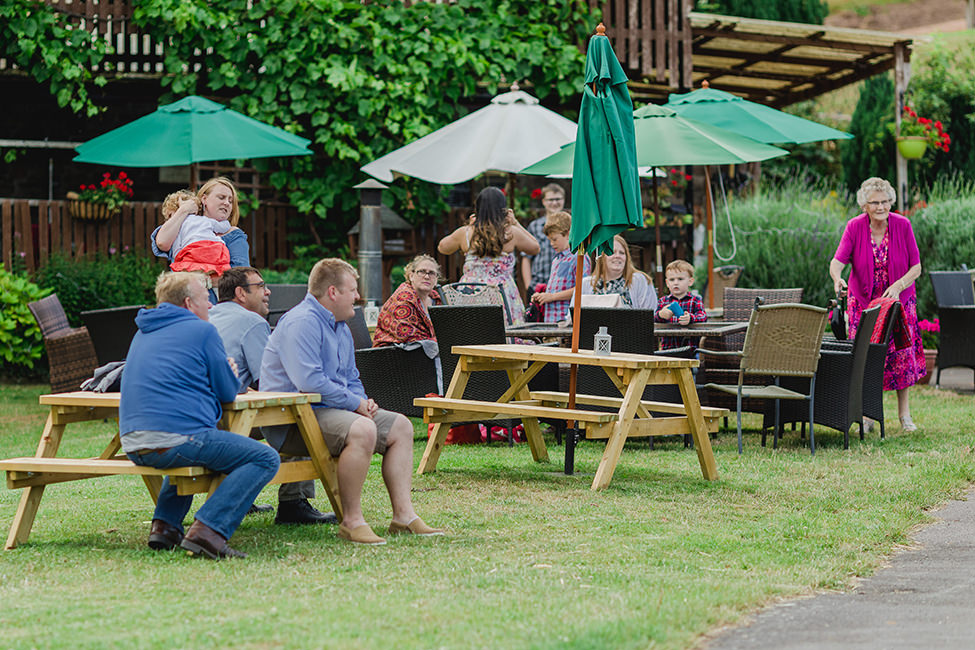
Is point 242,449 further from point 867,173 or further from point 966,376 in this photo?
point 867,173

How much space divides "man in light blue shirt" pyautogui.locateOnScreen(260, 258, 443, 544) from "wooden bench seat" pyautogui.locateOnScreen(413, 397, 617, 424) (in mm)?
1327

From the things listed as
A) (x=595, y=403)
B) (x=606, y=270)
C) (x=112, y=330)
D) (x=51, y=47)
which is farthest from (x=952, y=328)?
(x=51, y=47)

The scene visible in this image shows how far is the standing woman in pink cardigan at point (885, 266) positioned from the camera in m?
9.66

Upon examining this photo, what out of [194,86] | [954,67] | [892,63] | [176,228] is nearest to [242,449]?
[176,228]

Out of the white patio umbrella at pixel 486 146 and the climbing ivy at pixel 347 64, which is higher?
the climbing ivy at pixel 347 64

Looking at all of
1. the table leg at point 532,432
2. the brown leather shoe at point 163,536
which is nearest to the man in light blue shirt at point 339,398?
the brown leather shoe at point 163,536

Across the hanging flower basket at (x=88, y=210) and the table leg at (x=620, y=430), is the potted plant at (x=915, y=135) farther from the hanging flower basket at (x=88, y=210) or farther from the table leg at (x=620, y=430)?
the table leg at (x=620, y=430)

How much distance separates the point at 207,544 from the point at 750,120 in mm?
8274

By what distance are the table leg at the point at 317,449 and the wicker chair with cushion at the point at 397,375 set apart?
2.85 meters

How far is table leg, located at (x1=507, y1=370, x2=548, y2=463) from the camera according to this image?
8.02 meters

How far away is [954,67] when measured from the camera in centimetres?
2753

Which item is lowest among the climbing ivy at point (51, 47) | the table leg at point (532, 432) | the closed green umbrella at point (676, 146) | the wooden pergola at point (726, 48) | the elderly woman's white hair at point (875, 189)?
the table leg at point (532, 432)

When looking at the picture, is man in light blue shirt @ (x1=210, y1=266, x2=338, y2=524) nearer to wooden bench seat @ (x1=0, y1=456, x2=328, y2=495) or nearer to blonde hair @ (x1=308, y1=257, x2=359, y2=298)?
blonde hair @ (x1=308, y1=257, x2=359, y2=298)

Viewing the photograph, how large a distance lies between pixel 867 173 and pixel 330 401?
2008cm
